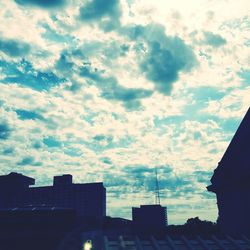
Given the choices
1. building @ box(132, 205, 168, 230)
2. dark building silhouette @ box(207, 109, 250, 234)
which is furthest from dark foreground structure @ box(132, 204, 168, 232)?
dark building silhouette @ box(207, 109, 250, 234)

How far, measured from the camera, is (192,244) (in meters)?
12.8

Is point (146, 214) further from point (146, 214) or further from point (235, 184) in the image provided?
point (235, 184)

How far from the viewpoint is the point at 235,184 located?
22.3 metres

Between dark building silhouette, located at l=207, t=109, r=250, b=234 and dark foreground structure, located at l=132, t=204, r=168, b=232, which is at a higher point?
dark foreground structure, located at l=132, t=204, r=168, b=232

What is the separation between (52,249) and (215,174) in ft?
68.0

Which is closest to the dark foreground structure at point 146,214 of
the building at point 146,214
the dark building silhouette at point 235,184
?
the building at point 146,214

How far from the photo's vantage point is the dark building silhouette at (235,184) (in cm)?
2148

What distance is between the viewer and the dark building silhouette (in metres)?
21.5

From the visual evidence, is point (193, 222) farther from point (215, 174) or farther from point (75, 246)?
point (215, 174)

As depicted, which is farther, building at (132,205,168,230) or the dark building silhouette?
building at (132,205,168,230)

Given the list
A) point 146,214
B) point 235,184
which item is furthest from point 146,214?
point 235,184

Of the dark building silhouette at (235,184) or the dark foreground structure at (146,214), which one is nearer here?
the dark building silhouette at (235,184)

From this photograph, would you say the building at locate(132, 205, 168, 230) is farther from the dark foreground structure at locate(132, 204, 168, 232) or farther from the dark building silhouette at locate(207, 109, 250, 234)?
the dark building silhouette at locate(207, 109, 250, 234)

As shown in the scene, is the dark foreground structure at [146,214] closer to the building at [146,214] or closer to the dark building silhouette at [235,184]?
the building at [146,214]
